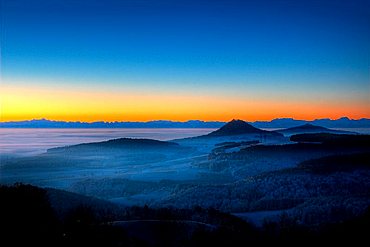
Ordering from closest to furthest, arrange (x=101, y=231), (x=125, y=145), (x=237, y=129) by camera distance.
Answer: (x=101, y=231), (x=125, y=145), (x=237, y=129)

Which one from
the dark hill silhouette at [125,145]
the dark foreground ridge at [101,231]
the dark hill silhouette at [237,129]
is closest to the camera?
the dark foreground ridge at [101,231]

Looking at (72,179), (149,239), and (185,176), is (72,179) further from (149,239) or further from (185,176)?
(149,239)

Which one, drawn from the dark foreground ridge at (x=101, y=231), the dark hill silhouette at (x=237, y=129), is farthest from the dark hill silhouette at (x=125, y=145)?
the dark foreground ridge at (x=101, y=231)

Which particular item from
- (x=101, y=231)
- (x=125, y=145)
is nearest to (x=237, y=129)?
(x=125, y=145)

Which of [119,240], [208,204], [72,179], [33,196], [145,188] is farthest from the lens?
[72,179]

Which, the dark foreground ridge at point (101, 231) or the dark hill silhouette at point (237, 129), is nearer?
the dark foreground ridge at point (101, 231)

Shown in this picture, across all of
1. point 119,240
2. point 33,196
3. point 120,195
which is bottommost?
point 120,195

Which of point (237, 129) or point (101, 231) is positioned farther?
point (237, 129)

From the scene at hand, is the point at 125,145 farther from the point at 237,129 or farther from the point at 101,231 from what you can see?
the point at 101,231

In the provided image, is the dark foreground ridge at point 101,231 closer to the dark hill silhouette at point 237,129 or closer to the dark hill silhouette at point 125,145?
the dark hill silhouette at point 125,145

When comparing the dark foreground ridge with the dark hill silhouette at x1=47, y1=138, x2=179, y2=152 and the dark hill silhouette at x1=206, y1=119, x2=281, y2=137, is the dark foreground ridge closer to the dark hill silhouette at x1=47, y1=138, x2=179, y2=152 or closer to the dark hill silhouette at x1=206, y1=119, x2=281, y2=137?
the dark hill silhouette at x1=47, y1=138, x2=179, y2=152

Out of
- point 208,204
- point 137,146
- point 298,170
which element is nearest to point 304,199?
point 208,204
